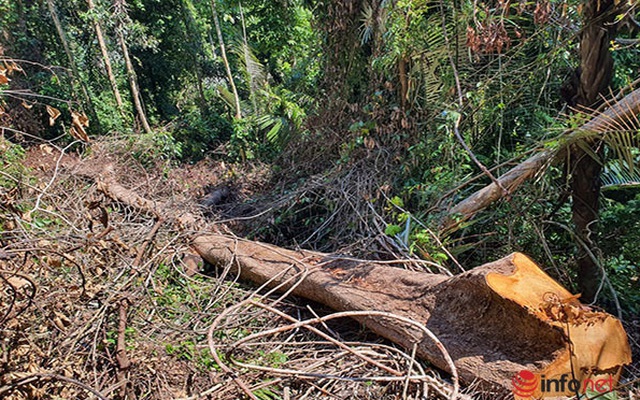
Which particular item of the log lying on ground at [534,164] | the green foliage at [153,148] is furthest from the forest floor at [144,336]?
the green foliage at [153,148]

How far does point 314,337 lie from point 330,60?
4385 millimetres

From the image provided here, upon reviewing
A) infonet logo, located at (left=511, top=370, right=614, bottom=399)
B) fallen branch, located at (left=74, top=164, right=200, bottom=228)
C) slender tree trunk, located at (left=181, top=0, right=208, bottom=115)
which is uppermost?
slender tree trunk, located at (left=181, top=0, right=208, bottom=115)

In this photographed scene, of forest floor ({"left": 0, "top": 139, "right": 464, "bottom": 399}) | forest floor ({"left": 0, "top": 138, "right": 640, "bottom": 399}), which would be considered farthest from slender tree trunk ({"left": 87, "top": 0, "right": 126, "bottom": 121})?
forest floor ({"left": 0, "top": 139, "right": 464, "bottom": 399})

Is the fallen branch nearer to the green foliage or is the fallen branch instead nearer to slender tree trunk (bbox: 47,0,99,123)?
the green foliage

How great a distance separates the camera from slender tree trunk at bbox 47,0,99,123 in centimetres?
903

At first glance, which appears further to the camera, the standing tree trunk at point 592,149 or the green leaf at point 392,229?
the green leaf at point 392,229

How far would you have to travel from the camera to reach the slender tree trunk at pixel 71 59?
9.03m

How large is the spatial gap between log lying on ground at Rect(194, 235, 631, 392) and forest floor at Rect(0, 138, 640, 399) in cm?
20

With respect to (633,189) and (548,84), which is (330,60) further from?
(633,189)

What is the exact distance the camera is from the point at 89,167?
6.80 m

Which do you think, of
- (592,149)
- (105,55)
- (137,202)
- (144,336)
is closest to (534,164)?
(592,149)

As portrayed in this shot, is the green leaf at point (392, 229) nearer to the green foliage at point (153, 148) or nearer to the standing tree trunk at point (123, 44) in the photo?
the green foliage at point (153, 148)

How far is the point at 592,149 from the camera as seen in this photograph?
237cm

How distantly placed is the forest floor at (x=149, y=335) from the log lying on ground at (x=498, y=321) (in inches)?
7.9
